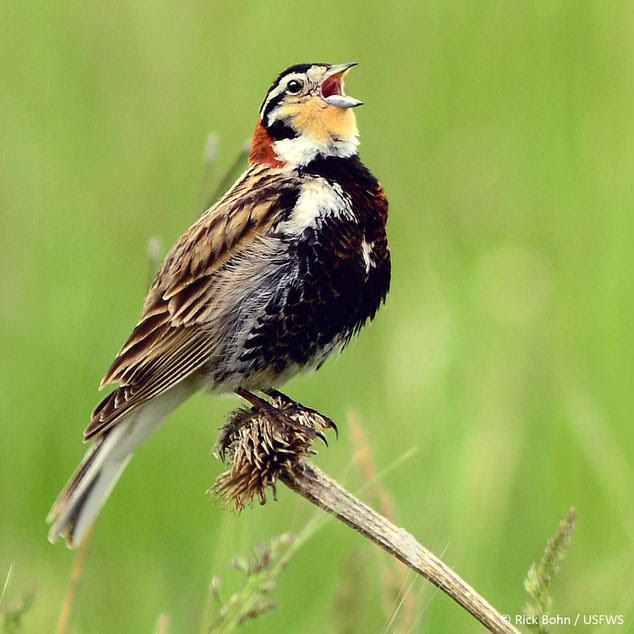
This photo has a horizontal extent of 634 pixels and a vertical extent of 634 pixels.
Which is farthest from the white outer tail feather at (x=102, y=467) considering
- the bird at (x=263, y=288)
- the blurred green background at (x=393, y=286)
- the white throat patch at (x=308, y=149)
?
the white throat patch at (x=308, y=149)

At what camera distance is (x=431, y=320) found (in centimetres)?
577

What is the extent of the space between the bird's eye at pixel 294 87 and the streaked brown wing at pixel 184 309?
0.99ft

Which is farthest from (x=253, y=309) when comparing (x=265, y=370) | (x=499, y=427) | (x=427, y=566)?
(x=427, y=566)

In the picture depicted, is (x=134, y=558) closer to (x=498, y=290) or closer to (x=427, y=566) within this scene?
(x=498, y=290)

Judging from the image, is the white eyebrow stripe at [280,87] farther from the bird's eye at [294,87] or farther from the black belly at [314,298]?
the black belly at [314,298]

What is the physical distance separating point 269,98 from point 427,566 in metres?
2.18

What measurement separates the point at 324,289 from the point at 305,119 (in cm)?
63

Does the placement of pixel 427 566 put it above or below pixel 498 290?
below

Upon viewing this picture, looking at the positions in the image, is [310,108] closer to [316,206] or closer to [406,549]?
[316,206]

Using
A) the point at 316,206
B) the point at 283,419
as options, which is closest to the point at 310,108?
the point at 316,206

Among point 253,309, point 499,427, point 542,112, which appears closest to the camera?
point 253,309

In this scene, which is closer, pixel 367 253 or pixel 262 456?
pixel 262 456

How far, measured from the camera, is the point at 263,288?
4.10 meters

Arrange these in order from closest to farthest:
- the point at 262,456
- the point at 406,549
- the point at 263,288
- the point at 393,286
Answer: the point at 406,549 < the point at 262,456 < the point at 263,288 < the point at 393,286
